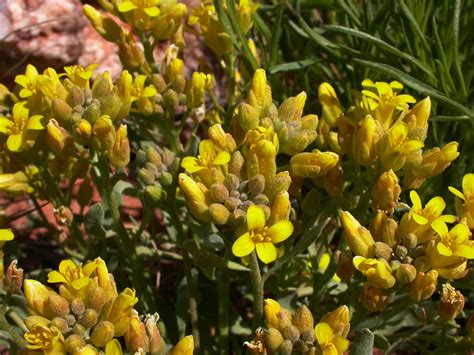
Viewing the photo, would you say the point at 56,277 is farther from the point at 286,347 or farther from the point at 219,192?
the point at 286,347

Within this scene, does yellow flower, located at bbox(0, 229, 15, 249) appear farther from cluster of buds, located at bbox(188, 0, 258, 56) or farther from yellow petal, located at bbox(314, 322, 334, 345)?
cluster of buds, located at bbox(188, 0, 258, 56)

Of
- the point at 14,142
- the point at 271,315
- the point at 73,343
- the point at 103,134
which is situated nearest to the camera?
the point at 73,343

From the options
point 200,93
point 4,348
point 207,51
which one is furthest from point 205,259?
point 207,51

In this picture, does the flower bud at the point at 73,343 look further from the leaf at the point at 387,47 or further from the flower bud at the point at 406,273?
the leaf at the point at 387,47

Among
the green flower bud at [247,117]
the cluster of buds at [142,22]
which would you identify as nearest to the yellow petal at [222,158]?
the green flower bud at [247,117]

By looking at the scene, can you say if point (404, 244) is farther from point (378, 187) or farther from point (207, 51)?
point (207, 51)

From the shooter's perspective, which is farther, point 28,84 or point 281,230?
point 28,84

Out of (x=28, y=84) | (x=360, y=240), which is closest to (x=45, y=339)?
(x=360, y=240)
